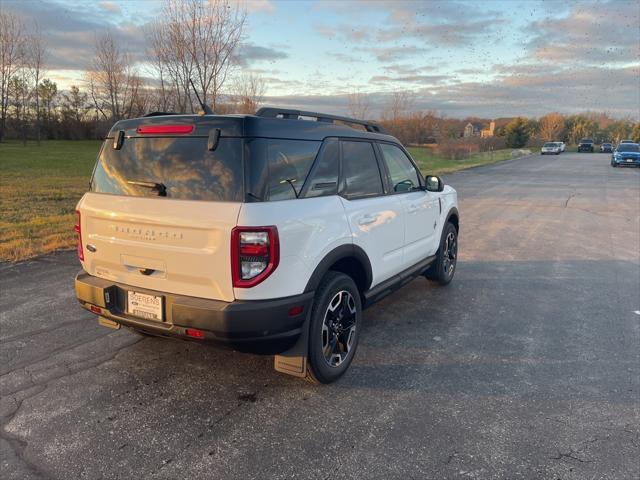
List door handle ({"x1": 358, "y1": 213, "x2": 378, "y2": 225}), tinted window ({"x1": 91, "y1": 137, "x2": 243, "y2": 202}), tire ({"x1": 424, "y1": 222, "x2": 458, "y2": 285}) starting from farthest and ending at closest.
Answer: tire ({"x1": 424, "y1": 222, "x2": 458, "y2": 285}) < door handle ({"x1": 358, "y1": 213, "x2": 378, "y2": 225}) < tinted window ({"x1": 91, "y1": 137, "x2": 243, "y2": 202})

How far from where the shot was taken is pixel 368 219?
3.80 m

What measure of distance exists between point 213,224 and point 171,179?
510 millimetres

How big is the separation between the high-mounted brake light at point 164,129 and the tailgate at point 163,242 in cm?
45

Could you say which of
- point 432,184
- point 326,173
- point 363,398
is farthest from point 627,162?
point 363,398

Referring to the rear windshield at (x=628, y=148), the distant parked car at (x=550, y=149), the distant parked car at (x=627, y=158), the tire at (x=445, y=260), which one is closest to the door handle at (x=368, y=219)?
the tire at (x=445, y=260)

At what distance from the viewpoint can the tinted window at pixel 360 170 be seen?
3.75 meters

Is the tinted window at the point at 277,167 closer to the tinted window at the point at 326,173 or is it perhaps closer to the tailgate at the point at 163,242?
the tinted window at the point at 326,173

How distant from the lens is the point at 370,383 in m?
3.52

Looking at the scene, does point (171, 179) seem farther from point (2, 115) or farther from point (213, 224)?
point (2, 115)

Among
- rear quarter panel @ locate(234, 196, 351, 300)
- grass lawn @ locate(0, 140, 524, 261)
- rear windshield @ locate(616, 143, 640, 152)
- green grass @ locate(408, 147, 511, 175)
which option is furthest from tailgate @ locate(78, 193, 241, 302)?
rear windshield @ locate(616, 143, 640, 152)

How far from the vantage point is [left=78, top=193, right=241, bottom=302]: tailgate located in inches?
112

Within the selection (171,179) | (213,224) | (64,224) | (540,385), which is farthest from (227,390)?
(64,224)

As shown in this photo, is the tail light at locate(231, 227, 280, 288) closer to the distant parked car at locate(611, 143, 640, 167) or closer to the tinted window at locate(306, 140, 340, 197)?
the tinted window at locate(306, 140, 340, 197)

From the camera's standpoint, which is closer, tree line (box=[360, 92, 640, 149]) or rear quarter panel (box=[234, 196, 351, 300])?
rear quarter panel (box=[234, 196, 351, 300])
